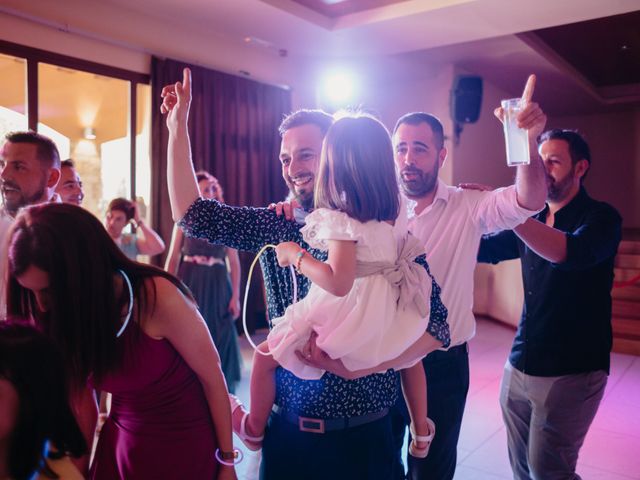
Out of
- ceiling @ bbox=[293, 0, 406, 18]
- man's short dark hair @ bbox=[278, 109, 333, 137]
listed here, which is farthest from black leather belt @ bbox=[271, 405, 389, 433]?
ceiling @ bbox=[293, 0, 406, 18]

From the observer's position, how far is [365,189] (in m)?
1.23

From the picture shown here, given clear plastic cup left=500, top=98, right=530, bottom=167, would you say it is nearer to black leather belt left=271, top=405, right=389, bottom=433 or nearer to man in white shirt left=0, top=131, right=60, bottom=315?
black leather belt left=271, top=405, right=389, bottom=433

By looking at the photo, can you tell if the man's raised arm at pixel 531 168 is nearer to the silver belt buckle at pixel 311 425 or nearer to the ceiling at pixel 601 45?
the silver belt buckle at pixel 311 425

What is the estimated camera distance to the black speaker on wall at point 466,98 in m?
6.89

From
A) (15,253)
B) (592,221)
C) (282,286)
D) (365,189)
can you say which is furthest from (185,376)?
(592,221)

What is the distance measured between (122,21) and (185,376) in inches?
174

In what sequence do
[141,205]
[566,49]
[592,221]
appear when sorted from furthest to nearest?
[566,49] < [141,205] < [592,221]

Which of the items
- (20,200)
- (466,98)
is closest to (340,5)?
(466,98)

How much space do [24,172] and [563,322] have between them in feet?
7.50

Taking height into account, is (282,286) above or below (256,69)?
below

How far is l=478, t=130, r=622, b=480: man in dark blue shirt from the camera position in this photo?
1893 millimetres

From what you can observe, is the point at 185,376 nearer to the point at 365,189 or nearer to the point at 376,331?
the point at 376,331

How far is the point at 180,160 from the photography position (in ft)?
4.30

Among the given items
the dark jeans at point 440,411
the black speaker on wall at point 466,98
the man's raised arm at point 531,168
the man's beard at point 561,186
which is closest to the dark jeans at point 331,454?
the dark jeans at point 440,411
